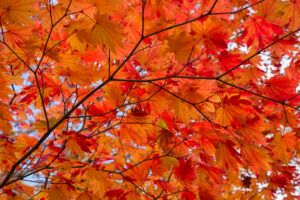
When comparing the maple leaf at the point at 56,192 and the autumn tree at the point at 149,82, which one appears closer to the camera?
the autumn tree at the point at 149,82

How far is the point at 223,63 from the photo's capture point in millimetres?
1160

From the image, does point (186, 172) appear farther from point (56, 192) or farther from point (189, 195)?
point (56, 192)

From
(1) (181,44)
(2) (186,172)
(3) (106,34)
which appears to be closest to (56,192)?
(2) (186,172)

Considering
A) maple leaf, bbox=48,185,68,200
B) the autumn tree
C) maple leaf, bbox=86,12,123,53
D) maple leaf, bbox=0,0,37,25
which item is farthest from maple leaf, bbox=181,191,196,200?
maple leaf, bbox=0,0,37,25

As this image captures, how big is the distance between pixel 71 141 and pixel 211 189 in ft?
3.46

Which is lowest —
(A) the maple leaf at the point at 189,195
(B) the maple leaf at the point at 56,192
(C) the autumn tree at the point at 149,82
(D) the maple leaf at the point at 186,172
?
(B) the maple leaf at the point at 56,192

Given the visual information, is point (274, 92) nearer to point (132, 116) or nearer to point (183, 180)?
point (183, 180)

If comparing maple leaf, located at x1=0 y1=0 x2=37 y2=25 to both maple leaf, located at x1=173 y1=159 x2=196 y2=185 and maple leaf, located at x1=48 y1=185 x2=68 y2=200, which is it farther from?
maple leaf, located at x1=173 y1=159 x2=196 y2=185

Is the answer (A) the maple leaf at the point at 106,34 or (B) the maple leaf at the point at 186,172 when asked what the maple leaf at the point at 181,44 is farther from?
(B) the maple leaf at the point at 186,172

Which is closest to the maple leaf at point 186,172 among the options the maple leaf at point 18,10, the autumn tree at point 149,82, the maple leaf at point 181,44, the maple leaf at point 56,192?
the autumn tree at point 149,82

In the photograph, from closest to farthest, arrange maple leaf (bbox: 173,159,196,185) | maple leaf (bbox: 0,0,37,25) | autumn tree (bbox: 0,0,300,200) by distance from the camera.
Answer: maple leaf (bbox: 0,0,37,25), autumn tree (bbox: 0,0,300,200), maple leaf (bbox: 173,159,196,185)

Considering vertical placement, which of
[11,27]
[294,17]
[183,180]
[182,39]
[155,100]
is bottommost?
[183,180]

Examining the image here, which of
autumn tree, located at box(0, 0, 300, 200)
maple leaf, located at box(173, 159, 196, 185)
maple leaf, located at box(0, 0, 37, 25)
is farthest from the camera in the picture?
maple leaf, located at box(173, 159, 196, 185)

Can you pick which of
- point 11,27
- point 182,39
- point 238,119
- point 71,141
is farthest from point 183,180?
point 11,27
